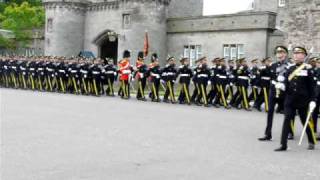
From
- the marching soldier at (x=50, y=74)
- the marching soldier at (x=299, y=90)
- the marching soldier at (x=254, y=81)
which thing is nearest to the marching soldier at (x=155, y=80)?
the marching soldier at (x=254, y=81)

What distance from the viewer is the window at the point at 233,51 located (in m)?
38.2

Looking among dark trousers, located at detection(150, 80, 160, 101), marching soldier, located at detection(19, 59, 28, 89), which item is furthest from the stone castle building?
marching soldier, located at detection(19, 59, 28, 89)

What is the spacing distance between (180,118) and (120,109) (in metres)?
2.83

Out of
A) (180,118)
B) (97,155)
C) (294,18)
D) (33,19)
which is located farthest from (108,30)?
(97,155)

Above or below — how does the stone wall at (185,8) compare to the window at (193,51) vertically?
above

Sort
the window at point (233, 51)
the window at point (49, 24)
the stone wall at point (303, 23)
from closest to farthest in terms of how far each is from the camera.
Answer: the stone wall at point (303, 23)
the window at point (233, 51)
the window at point (49, 24)

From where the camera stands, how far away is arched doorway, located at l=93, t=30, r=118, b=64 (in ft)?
153

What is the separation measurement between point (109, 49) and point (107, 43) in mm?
720

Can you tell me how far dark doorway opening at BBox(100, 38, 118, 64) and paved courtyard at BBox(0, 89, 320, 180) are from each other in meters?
35.0

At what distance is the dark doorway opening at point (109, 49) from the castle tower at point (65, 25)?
232 cm

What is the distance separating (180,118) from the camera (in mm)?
14602

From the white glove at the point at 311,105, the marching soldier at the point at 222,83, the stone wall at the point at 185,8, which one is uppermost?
the stone wall at the point at 185,8

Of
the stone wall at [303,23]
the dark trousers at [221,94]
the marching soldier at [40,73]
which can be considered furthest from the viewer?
the marching soldier at [40,73]

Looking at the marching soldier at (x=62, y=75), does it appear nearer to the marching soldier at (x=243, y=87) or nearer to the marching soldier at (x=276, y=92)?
the marching soldier at (x=243, y=87)
